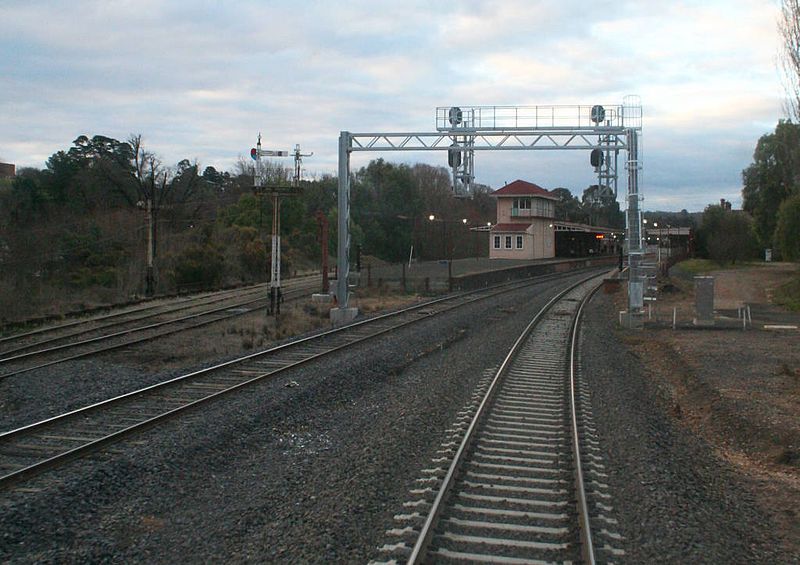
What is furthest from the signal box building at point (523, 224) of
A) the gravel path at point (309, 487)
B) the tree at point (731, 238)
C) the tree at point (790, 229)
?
the gravel path at point (309, 487)

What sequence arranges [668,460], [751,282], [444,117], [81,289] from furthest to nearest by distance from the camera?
[751,282] < [81,289] < [444,117] < [668,460]

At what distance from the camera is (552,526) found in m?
6.06

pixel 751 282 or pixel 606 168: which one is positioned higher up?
pixel 606 168

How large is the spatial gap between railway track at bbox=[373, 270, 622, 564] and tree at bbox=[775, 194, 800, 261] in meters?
38.3

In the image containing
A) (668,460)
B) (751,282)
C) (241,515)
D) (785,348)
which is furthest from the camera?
(751,282)

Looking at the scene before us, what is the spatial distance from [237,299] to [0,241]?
1116 cm

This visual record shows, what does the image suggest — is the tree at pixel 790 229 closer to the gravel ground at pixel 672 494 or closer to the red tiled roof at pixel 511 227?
the red tiled roof at pixel 511 227

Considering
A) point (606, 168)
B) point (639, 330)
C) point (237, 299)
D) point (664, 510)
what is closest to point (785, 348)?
point (639, 330)

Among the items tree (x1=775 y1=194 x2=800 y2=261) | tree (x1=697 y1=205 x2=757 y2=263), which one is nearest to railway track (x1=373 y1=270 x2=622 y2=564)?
tree (x1=775 y1=194 x2=800 y2=261)

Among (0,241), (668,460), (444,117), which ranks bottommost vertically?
(668,460)

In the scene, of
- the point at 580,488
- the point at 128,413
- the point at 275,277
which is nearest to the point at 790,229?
the point at 275,277

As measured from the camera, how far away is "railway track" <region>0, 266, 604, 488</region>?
7828mm

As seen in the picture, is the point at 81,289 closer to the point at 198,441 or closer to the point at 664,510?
the point at 198,441

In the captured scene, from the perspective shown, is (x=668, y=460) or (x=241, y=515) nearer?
(x=241, y=515)
